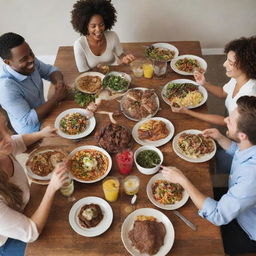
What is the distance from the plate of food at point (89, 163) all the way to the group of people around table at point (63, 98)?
143mm

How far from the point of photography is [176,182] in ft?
6.46

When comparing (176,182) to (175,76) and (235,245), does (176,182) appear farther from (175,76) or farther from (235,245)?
(175,76)

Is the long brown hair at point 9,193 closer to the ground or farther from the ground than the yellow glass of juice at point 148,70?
closer to the ground

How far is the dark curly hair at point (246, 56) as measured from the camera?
7.88ft

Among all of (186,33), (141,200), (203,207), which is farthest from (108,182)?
(186,33)

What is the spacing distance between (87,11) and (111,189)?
1.87 m

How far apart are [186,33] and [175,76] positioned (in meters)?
1.85

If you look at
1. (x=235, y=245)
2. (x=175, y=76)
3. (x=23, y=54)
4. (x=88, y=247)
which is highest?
(x=23, y=54)

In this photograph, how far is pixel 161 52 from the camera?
3205 millimetres

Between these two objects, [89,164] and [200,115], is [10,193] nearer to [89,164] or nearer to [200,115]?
[89,164]

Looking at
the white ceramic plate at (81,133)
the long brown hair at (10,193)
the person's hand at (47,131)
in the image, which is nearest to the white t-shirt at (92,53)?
the white ceramic plate at (81,133)

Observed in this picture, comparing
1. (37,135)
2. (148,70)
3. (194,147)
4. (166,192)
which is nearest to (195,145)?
(194,147)

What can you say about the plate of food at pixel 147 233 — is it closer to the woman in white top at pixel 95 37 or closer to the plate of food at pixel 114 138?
the plate of food at pixel 114 138

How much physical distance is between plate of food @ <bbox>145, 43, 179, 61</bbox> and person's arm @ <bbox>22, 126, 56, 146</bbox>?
1367 millimetres
